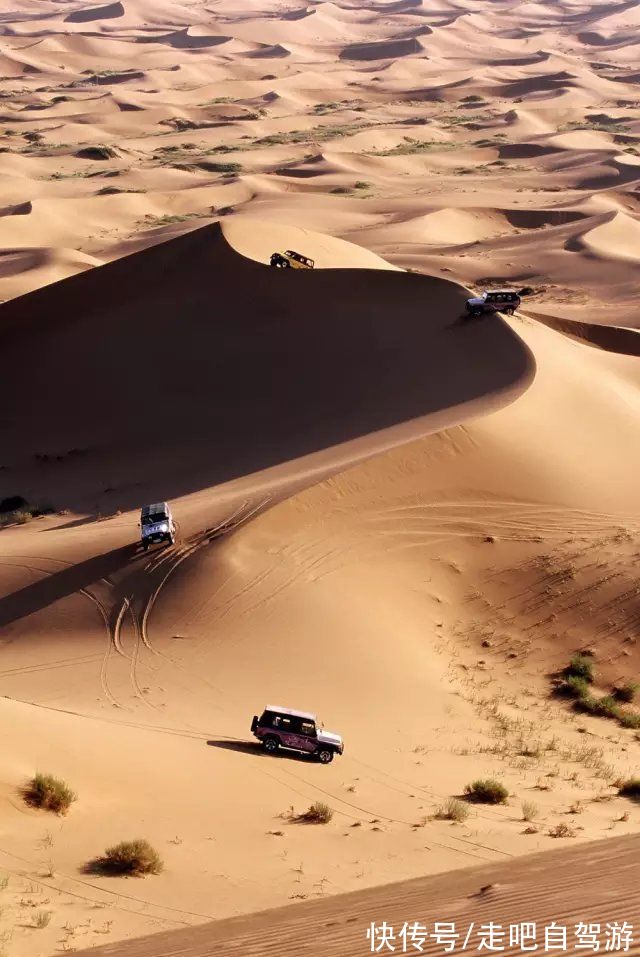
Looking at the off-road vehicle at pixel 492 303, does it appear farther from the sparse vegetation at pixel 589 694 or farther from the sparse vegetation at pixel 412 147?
the sparse vegetation at pixel 412 147

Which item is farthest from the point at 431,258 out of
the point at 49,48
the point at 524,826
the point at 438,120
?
the point at 49,48

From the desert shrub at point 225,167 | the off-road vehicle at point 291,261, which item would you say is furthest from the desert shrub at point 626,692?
the desert shrub at point 225,167

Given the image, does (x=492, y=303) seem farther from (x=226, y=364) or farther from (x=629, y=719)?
(x=629, y=719)

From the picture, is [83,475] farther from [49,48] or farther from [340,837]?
[49,48]

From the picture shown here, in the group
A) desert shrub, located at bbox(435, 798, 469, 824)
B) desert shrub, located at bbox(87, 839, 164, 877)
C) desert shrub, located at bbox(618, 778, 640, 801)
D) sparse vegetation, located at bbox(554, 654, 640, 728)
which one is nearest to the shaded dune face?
sparse vegetation, located at bbox(554, 654, 640, 728)

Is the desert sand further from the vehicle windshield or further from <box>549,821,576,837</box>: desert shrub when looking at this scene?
the vehicle windshield

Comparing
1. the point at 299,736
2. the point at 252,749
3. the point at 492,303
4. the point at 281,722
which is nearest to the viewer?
the point at 299,736

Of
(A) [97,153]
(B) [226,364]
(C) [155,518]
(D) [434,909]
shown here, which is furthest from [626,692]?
(A) [97,153]
